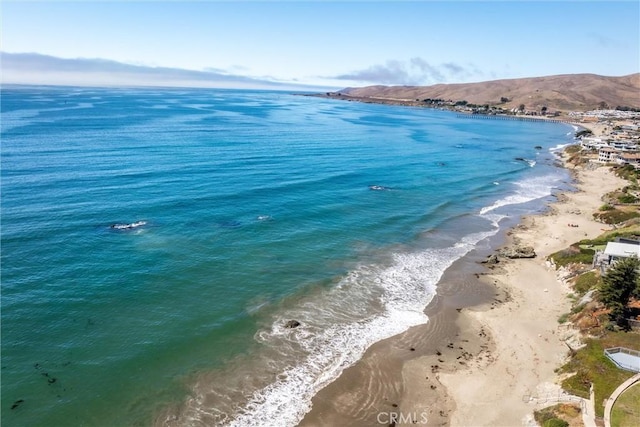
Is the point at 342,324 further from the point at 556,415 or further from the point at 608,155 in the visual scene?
the point at 608,155

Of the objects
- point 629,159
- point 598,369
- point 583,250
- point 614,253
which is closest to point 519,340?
point 598,369

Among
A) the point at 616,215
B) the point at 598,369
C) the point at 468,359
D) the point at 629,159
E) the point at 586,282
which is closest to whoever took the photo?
the point at 598,369

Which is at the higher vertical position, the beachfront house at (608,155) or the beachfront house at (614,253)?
the beachfront house at (608,155)

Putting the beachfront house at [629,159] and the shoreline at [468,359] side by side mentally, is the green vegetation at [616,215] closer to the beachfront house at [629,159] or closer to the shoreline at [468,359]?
the shoreline at [468,359]

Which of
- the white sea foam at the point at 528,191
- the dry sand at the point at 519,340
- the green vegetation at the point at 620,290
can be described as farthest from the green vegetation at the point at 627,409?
the white sea foam at the point at 528,191

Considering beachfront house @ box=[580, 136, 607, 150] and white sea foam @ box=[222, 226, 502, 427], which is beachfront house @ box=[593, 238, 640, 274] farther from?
beachfront house @ box=[580, 136, 607, 150]

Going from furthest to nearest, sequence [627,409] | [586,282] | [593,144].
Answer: [593,144], [586,282], [627,409]
